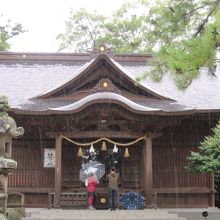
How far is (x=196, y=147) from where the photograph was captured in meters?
17.5

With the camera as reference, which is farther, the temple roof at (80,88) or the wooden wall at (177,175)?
the wooden wall at (177,175)

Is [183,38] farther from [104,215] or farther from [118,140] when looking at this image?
[118,140]

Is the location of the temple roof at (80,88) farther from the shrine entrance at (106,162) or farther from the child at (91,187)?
the child at (91,187)

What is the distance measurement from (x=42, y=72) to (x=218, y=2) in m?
15.5

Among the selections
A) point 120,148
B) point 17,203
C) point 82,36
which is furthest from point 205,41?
point 82,36

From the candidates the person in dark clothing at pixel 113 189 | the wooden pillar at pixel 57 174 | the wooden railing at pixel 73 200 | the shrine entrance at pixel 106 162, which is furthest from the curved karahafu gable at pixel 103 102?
the wooden railing at pixel 73 200

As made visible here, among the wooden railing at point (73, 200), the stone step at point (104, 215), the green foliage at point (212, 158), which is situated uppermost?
the green foliage at point (212, 158)

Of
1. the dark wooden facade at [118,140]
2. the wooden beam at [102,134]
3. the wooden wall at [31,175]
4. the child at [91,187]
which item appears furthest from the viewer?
the wooden wall at [31,175]

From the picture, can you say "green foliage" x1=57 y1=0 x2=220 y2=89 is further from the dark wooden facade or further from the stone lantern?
the dark wooden facade

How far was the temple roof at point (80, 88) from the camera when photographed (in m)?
16.0

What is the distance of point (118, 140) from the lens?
696 inches

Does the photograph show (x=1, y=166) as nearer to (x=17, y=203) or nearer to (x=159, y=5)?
(x=17, y=203)

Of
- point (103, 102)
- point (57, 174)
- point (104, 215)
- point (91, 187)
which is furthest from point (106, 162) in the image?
point (104, 215)

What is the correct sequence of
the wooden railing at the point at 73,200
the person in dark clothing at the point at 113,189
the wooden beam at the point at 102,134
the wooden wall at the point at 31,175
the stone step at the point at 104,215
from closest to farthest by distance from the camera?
the stone step at the point at 104,215, the person in dark clothing at the point at 113,189, the wooden railing at the point at 73,200, the wooden beam at the point at 102,134, the wooden wall at the point at 31,175
